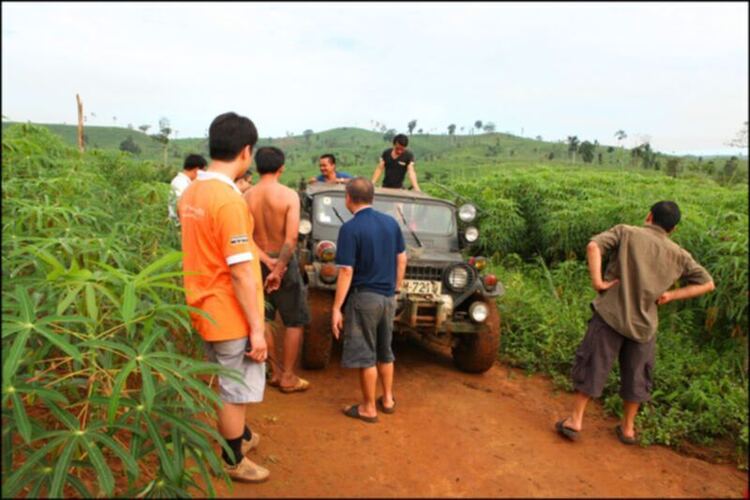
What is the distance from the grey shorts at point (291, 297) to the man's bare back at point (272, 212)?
18 centimetres

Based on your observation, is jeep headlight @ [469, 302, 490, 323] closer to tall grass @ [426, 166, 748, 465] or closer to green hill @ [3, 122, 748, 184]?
tall grass @ [426, 166, 748, 465]

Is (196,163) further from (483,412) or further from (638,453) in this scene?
(638,453)

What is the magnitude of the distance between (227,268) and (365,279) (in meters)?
1.33

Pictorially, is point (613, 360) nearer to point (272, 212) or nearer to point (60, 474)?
point (272, 212)

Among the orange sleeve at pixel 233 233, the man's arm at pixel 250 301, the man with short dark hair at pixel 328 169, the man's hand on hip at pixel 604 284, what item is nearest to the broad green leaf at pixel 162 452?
the man's arm at pixel 250 301

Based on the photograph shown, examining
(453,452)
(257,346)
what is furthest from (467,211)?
(257,346)

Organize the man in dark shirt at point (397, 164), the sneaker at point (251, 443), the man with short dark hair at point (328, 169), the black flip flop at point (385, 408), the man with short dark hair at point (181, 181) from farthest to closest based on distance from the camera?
1. the man in dark shirt at point (397, 164)
2. the man with short dark hair at point (328, 169)
3. the man with short dark hair at point (181, 181)
4. the black flip flop at point (385, 408)
5. the sneaker at point (251, 443)

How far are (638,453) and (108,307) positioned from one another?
3517mm

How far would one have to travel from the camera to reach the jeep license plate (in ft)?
15.0

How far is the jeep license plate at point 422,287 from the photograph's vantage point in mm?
4574

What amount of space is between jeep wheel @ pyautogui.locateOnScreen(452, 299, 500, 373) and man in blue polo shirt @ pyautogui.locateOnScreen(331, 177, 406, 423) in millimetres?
1296

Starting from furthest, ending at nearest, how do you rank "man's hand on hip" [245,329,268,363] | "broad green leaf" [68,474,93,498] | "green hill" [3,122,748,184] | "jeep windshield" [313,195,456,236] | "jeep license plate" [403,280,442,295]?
"green hill" [3,122,748,184]
"jeep windshield" [313,195,456,236]
"jeep license plate" [403,280,442,295]
"man's hand on hip" [245,329,268,363]
"broad green leaf" [68,474,93,498]

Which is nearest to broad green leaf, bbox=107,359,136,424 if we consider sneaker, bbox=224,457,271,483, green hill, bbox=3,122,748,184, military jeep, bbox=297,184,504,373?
sneaker, bbox=224,457,271,483

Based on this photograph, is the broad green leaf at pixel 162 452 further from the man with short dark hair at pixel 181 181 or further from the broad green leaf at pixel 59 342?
the man with short dark hair at pixel 181 181
